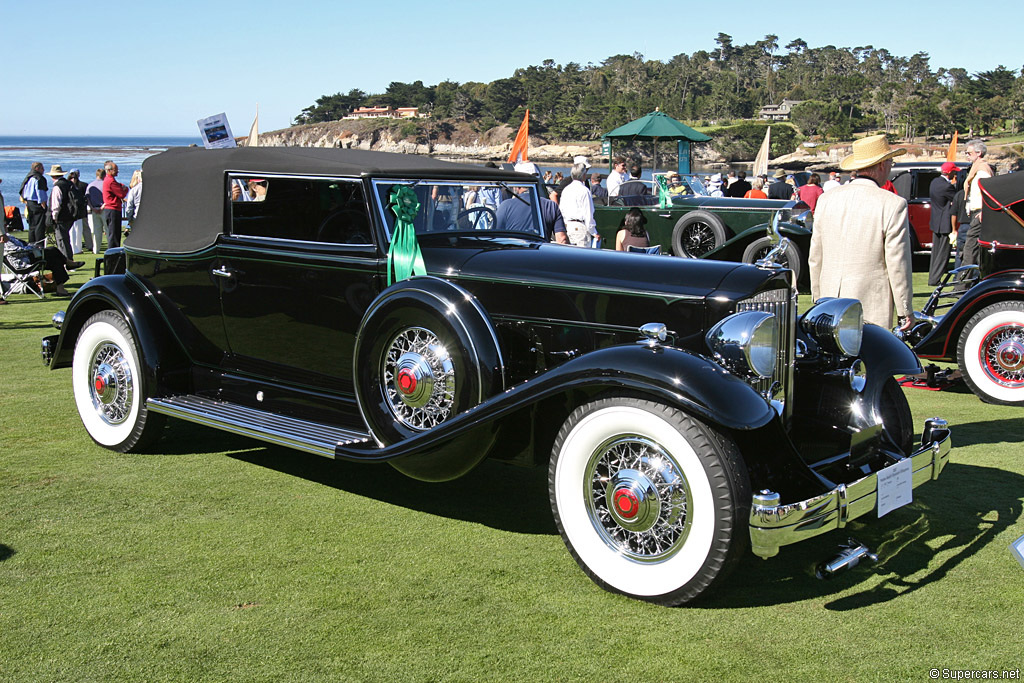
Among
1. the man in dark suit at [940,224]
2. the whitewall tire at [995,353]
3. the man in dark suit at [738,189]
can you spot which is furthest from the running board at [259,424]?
the man in dark suit at [738,189]

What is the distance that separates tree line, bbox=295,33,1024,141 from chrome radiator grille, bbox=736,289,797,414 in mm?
111127

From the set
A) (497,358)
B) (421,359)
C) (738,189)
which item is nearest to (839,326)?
(497,358)

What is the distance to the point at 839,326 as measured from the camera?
13.1 feet

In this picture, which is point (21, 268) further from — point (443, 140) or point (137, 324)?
point (443, 140)

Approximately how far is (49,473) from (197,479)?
2.70ft

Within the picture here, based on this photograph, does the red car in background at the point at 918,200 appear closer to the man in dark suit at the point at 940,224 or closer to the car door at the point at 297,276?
the man in dark suit at the point at 940,224

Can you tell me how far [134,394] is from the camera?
5.13 m

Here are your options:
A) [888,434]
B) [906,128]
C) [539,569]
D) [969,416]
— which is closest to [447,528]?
[539,569]

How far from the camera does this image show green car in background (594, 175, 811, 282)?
40.0 feet

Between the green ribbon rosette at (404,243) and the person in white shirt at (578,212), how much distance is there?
17.8ft

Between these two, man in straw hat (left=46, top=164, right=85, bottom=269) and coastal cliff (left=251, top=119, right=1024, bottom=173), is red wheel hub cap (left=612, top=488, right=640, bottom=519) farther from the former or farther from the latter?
coastal cliff (left=251, top=119, right=1024, bottom=173)

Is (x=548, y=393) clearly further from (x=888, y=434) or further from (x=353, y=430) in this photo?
(x=888, y=434)

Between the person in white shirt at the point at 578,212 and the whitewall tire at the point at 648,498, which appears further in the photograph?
the person in white shirt at the point at 578,212

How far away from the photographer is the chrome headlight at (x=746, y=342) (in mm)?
3441
